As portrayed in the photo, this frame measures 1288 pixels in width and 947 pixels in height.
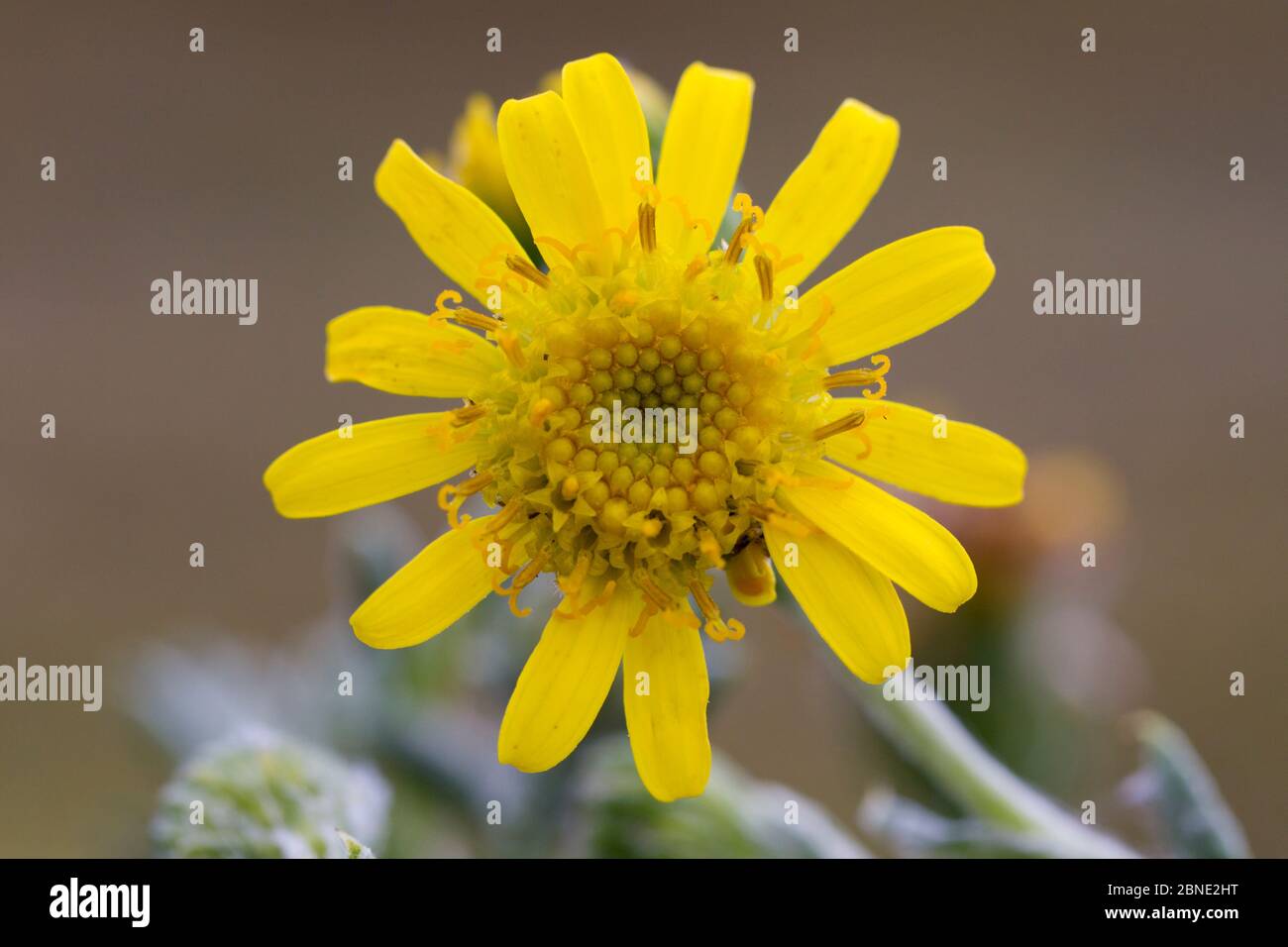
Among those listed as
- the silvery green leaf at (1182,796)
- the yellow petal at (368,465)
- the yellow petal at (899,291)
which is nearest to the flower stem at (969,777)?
the silvery green leaf at (1182,796)

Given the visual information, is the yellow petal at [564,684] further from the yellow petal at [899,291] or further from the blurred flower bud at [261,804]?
the yellow petal at [899,291]

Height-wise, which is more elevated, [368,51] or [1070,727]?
[368,51]

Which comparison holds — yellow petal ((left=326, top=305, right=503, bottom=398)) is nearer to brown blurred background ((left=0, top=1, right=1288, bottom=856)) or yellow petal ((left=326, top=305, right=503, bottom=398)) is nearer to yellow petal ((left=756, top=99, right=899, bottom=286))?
yellow petal ((left=756, top=99, right=899, bottom=286))

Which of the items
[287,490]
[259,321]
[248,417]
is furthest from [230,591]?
[287,490]

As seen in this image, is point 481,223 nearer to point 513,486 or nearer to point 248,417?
point 513,486

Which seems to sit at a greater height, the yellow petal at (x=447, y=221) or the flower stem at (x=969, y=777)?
the yellow petal at (x=447, y=221)

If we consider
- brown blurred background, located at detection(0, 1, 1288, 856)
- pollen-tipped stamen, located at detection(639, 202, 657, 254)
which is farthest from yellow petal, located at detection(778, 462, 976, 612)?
brown blurred background, located at detection(0, 1, 1288, 856)

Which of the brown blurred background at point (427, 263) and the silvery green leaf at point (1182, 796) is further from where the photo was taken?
the brown blurred background at point (427, 263)
